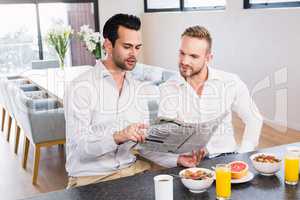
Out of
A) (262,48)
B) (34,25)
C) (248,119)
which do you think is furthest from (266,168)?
(34,25)

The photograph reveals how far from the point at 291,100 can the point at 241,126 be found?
705mm

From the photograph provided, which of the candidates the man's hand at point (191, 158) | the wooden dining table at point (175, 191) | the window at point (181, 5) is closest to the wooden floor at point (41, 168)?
the man's hand at point (191, 158)

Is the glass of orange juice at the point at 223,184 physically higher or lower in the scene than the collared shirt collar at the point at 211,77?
lower

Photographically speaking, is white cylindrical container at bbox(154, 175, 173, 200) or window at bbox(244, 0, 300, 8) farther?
window at bbox(244, 0, 300, 8)

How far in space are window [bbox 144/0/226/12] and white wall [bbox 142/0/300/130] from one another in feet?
0.73

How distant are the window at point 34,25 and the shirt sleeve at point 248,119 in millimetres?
6004

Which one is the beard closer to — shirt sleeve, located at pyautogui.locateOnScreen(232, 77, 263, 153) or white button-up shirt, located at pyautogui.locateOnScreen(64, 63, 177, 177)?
white button-up shirt, located at pyautogui.locateOnScreen(64, 63, 177, 177)

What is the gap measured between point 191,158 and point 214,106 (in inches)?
15.1

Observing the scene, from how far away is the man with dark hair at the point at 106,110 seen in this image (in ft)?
6.77

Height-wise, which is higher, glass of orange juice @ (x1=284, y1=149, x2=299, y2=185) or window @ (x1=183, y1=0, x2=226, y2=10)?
window @ (x1=183, y1=0, x2=226, y2=10)

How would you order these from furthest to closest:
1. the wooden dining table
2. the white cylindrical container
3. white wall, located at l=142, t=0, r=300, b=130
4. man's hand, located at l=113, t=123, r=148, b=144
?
white wall, located at l=142, t=0, r=300, b=130
man's hand, located at l=113, t=123, r=148, b=144
the wooden dining table
the white cylindrical container

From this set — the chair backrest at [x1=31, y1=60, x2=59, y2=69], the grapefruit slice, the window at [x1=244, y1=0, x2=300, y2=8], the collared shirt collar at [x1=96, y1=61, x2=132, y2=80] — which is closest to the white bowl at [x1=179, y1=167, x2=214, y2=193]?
the grapefruit slice

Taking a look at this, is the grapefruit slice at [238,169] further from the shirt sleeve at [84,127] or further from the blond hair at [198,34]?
the blond hair at [198,34]

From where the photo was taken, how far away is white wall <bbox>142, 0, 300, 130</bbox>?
4.81 m
